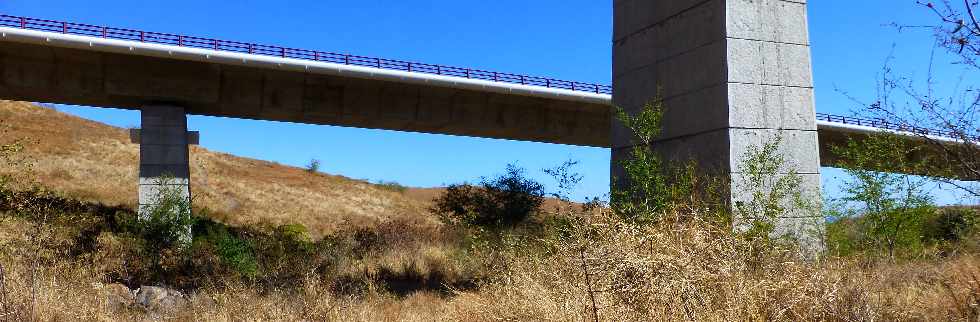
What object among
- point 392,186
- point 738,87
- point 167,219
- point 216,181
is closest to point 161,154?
→ point 167,219

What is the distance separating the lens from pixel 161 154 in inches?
901

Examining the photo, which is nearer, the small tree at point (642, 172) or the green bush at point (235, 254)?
the small tree at point (642, 172)

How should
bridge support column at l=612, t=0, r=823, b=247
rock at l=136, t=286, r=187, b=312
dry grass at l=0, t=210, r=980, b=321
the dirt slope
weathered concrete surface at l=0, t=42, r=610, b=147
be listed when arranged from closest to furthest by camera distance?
dry grass at l=0, t=210, r=980, b=321, rock at l=136, t=286, r=187, b=312, bridge support column at l=612, t=0, r=823, b=247, weathered concrete surface at l=0, t=42, r=610, b=147, the dirt slope

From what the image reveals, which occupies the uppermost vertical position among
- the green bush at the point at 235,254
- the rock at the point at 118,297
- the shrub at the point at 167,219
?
the shrub at the point at 167,219

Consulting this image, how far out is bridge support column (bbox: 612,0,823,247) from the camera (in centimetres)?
1103

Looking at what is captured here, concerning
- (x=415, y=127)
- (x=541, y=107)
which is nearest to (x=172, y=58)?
(x=415, y=127)

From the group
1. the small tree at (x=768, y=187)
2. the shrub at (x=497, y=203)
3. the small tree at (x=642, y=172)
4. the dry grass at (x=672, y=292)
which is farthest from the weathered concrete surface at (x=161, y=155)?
the small tree at (x=768, y=187)

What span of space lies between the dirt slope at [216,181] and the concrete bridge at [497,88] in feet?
32.9

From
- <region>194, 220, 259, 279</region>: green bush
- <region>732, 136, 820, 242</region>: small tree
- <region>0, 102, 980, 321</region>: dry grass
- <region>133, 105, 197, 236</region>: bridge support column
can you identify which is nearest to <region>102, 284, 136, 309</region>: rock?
<region>0, 102, 980, 321</region>: dry grass

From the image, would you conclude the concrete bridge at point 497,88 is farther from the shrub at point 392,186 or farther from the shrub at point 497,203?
the shrub at point 392,186

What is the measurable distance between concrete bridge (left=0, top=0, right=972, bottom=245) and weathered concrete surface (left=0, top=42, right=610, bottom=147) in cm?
5

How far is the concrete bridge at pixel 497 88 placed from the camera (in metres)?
11.3

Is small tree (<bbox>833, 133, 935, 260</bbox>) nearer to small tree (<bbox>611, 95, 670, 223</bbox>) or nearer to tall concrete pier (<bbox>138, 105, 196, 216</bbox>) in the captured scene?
small tree (<bbox>611, 95, 670, 223</bbox>)

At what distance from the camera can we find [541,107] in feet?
95.9
